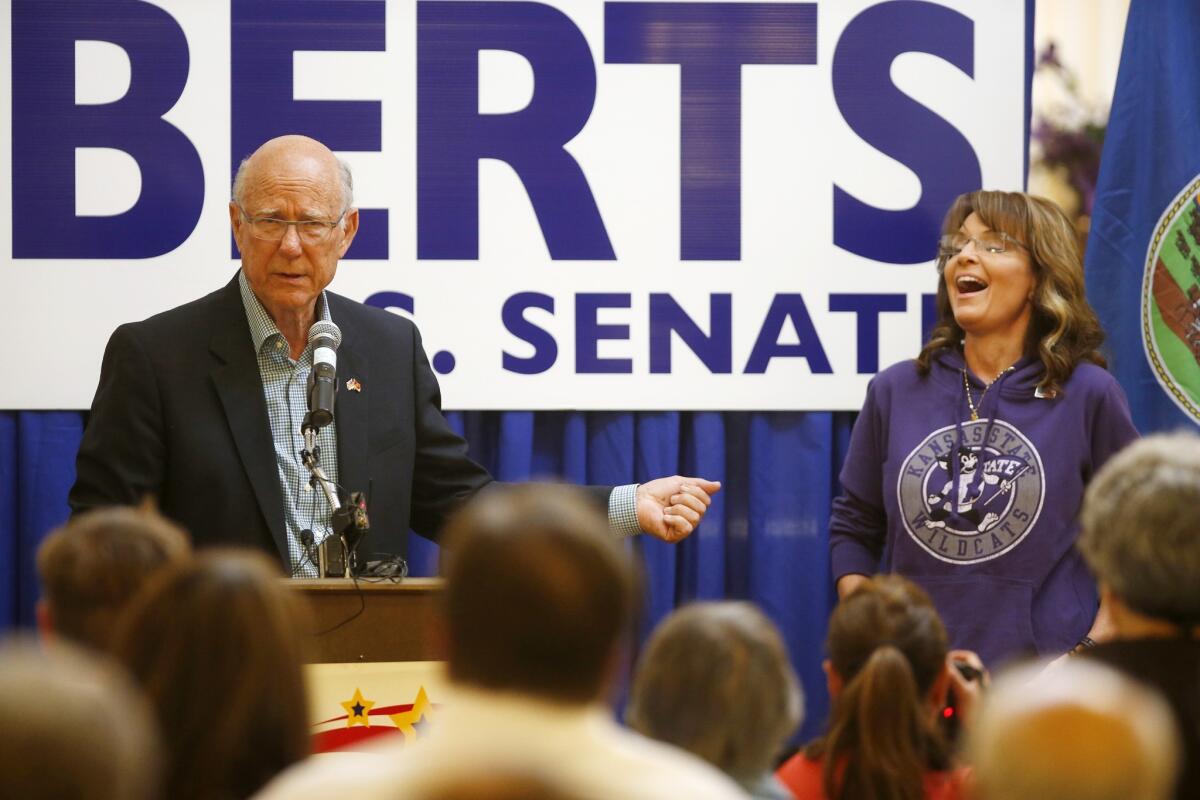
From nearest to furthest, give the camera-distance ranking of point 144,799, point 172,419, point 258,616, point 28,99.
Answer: point 144,799 → point 258,616 → point 172,419 → point 28,99

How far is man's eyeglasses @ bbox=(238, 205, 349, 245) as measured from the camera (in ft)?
10.7

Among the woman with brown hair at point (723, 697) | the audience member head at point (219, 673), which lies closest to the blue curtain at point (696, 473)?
the woman with brown hair at point (723, 697)

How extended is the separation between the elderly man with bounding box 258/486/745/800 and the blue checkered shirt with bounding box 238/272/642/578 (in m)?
1.91

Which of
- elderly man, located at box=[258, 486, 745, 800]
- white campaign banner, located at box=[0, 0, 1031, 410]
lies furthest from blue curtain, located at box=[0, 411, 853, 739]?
elderly man, located at box=[258, 486, 745, 800]

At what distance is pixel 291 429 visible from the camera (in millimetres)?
3191

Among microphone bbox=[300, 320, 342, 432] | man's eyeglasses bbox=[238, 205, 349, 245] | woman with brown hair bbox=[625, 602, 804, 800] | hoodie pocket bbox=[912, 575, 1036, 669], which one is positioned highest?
man's eyeglasses bbox=[238, 205, 349, 245]

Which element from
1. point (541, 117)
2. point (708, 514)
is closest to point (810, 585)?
point (708, 514)

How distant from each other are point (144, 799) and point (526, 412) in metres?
3.10

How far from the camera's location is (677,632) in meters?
1.63

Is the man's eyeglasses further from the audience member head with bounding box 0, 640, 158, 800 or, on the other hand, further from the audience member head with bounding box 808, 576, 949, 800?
the audience member head with bounding box 0, 640, 158, 800

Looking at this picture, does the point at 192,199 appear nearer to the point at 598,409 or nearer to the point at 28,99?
the point at 28,99

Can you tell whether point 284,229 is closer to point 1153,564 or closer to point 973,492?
point 973,492

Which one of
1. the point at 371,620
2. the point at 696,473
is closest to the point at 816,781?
the point at 371,620

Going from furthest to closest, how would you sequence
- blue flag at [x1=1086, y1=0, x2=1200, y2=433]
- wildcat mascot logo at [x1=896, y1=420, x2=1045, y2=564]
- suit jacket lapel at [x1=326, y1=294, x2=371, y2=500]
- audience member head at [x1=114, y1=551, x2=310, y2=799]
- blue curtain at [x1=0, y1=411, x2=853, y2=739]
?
blue curtain at [x1=0, y1=411, x2=853, y2=739]
blue flag at [x1=1086, y1=0, x2=1200, y2=433]
wildcat mascot logo at [x1=896, y1=420, x2=1045, y2=564]
suit jacket lapel at [x1=326, y1=294, x2=371, y2=500]
audience member head at [x1=114, y1=551, x2=310, y2=799]
